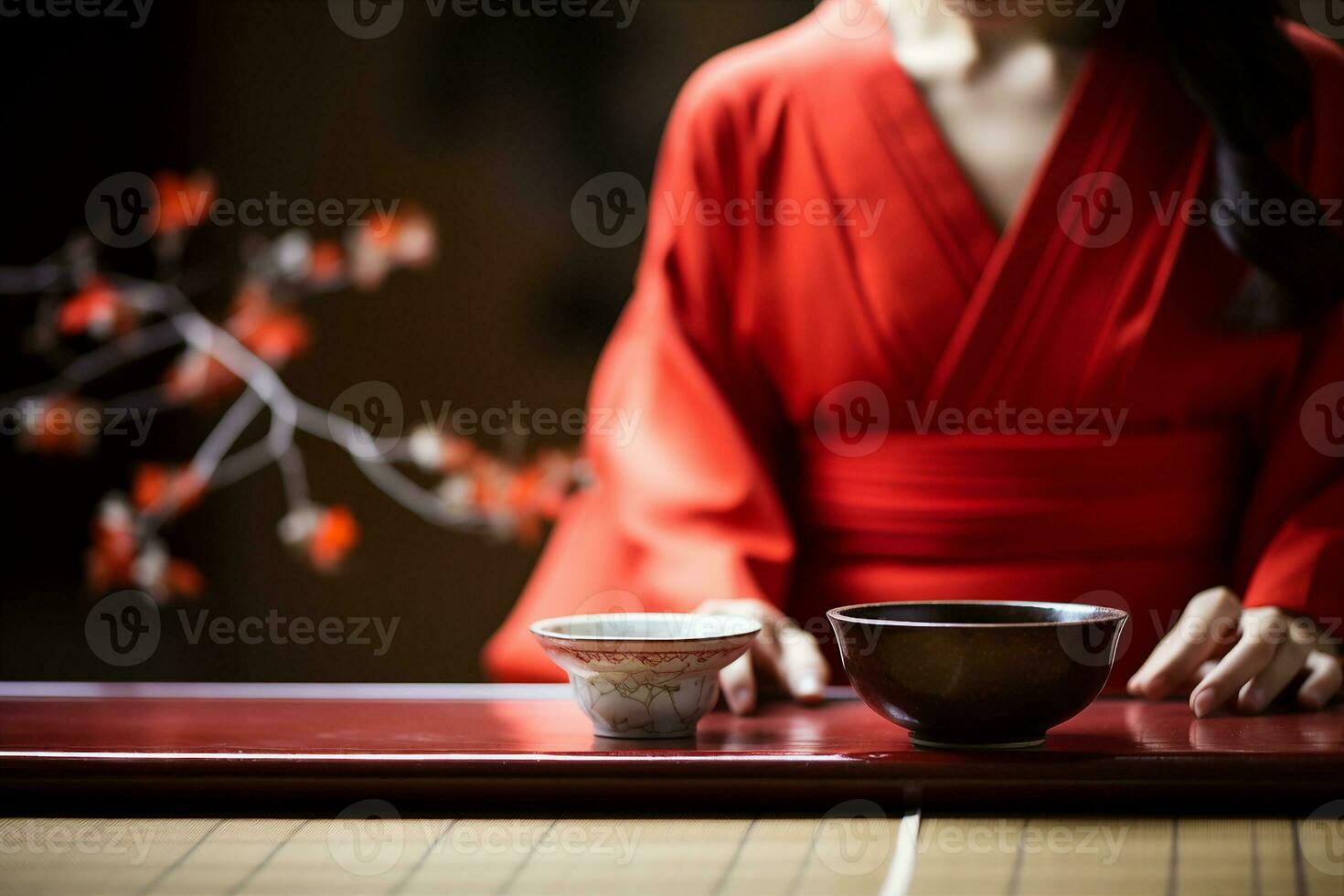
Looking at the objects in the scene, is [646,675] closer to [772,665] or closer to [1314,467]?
[772,665]

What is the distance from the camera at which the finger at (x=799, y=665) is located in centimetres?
124

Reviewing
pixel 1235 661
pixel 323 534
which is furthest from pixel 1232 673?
pixel 323 534

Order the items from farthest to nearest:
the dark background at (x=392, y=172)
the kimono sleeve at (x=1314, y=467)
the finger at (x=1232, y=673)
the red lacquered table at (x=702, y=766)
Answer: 1. the dark background at (x=392, y=172)
2. the kimono sleeve at (x=1314, y=467)
3. the finger at (x=1232, y=673)
4. the red lacquered table at (x=702, y=766)

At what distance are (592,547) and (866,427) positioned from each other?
15.6 inches

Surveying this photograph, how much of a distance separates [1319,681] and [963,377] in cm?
59

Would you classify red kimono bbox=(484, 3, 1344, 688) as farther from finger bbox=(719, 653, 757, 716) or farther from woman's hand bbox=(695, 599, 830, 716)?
finger bbox=(719, 653, 757, 716)

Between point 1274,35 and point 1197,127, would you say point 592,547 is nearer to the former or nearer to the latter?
point 1197,127

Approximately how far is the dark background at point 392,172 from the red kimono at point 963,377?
68cm

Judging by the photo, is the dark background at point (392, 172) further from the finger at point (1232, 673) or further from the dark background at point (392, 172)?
the finger at point (1232, 673)

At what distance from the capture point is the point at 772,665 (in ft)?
4.26

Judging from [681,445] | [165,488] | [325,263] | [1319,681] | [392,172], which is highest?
[392,172]

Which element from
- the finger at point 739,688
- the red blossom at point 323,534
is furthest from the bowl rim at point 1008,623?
the red blossom at point 323,534

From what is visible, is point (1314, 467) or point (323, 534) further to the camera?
point (323, 534)

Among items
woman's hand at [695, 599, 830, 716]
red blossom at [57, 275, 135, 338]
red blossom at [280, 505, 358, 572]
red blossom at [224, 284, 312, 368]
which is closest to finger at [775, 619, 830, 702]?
woman's hand at [695, 599, 830, 716]
